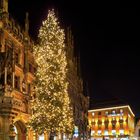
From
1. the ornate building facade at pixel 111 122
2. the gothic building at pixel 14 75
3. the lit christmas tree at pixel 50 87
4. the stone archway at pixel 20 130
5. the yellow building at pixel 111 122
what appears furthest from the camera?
the yellow building at pixel 111 122

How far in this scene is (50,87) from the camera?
1593 inches

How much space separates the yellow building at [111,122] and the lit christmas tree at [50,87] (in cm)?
9237

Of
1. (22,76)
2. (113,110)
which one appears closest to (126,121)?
(113,110)

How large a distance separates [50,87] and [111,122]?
98.5 meters

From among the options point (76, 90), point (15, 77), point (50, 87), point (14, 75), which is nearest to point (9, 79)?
point (14, 75)

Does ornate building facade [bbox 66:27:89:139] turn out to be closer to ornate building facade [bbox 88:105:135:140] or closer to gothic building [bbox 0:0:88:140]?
gothic building [bbox 0:0:88:140]

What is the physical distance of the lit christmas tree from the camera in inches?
1560

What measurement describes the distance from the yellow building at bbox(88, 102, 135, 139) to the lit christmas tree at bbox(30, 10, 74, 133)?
92.4 meters

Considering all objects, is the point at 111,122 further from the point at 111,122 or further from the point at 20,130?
the point at 20,130

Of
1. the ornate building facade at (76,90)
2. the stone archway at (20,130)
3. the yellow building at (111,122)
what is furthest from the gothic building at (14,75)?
the yellow building at (111,122)

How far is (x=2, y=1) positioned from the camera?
133ft

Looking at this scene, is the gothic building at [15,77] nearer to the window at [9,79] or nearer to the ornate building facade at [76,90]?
the window at [9,79]

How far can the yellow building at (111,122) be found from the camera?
132750 millimetres

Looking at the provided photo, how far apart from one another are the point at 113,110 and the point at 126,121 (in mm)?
7157
